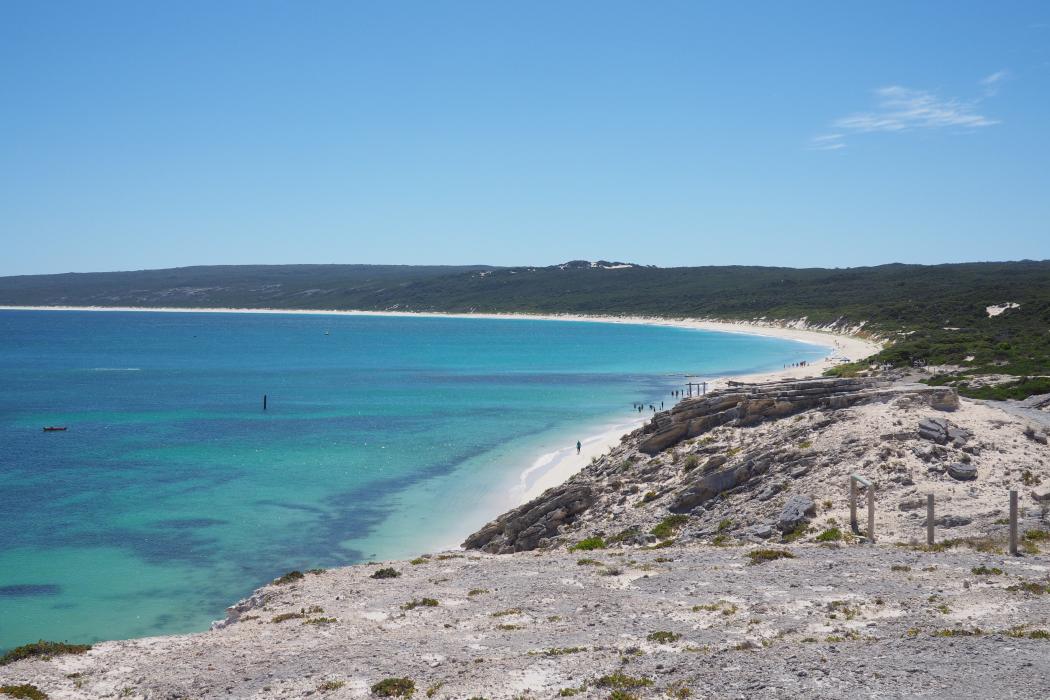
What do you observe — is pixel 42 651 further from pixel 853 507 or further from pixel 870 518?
pixel 853 507

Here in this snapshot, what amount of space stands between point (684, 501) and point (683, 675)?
1348 centimetres

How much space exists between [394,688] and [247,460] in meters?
34.2

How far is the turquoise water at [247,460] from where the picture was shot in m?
25.5

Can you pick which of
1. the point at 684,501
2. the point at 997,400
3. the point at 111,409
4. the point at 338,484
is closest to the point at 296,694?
the point at 684,501

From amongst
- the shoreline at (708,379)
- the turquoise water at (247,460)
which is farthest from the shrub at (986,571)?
the shoreline at (708,379)

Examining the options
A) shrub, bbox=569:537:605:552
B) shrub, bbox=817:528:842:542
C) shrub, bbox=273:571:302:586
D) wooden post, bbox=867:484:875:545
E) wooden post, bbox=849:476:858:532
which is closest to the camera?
wooden post, bbox=867:484:875:545

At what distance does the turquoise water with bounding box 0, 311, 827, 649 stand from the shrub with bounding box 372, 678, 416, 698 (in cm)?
1162

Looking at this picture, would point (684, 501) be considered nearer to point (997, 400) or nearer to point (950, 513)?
point (950, 513)

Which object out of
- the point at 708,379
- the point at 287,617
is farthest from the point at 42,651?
the point at 708,379

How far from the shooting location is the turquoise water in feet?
83.5

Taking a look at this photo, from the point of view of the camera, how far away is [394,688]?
38.8 ft

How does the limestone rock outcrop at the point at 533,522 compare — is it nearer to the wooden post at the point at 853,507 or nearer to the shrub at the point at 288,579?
the shrub at the point at 288,579

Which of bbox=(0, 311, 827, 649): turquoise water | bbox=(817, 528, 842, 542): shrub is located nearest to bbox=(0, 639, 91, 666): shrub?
bbox=(0, 311, 827, 649): turquoise water

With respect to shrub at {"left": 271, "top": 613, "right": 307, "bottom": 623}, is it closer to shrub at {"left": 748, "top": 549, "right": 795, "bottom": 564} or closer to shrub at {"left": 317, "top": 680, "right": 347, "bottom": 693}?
shrub at {"left": 317, "top": 680, "right": 347, "bottom": 693}
